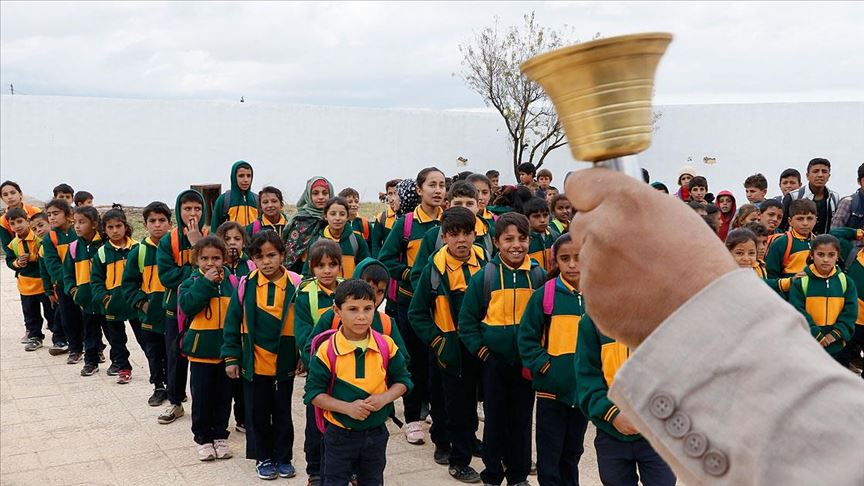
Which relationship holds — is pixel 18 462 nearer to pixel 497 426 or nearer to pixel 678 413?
pixel 497 426

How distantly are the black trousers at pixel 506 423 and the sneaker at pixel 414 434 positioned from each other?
1042mm

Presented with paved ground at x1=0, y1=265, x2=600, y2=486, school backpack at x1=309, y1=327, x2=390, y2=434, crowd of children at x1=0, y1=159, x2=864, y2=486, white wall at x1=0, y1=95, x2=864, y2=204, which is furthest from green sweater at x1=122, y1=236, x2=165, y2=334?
white wall at x1=0, y1=95, x2=864, y2=204

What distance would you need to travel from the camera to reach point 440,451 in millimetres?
5812

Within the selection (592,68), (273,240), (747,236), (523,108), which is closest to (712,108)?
(523,108)

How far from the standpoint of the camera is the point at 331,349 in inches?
168

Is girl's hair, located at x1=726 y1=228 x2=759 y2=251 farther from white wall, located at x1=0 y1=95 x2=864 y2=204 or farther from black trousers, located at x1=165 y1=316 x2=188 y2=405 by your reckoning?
white wall, located at x1=0 y1=95 x2=864 y2=204

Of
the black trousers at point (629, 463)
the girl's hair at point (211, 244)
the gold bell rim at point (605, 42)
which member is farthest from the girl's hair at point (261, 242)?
the gold bell rim at point (605, 42)

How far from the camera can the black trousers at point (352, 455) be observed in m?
4.24

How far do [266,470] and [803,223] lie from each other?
491 cm

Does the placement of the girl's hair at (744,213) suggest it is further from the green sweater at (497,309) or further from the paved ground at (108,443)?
the green sweater at (497,309)

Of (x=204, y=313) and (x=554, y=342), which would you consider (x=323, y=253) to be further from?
(x=554, y=342)

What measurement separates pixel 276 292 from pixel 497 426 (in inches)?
66.7

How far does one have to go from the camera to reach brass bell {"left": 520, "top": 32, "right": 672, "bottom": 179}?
3.07 ft

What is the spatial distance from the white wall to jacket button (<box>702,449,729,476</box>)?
21816mm
